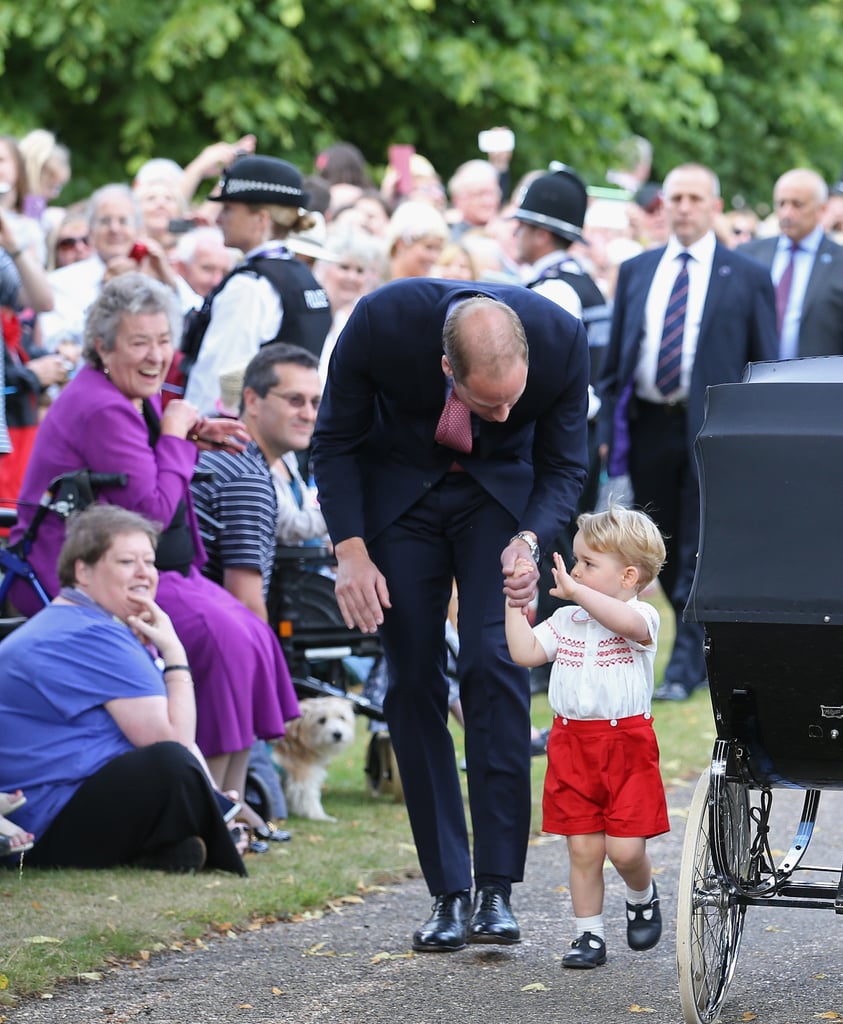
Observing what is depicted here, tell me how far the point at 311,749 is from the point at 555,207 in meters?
3.24

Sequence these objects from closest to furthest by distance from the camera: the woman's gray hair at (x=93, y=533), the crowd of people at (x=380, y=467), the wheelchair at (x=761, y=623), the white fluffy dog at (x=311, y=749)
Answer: the wheelchair at (x=761, y=623) < the crowd of people at (x=380, y=467) < the woman's gray hair at (x=93, y=533) < the white fluffy dog at (x=311, y=749)

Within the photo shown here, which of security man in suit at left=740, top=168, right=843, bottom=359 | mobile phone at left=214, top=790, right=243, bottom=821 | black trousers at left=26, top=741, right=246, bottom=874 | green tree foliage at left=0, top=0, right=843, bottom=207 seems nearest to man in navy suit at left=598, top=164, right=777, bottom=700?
security man in suit at left=740, top=168, right=843, bottom=359

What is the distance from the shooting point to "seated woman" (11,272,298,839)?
7914mm

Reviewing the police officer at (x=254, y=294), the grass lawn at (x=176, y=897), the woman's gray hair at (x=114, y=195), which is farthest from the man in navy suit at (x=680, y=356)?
the grass lawn at (x=176, y=897)

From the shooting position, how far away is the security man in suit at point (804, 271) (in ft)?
39.3

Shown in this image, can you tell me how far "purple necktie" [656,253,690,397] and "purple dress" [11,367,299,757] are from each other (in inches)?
145

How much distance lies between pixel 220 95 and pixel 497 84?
2960 millimetres

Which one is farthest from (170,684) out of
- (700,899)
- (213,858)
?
(700,899)

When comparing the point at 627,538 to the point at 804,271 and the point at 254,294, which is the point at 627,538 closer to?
the point at 254,294

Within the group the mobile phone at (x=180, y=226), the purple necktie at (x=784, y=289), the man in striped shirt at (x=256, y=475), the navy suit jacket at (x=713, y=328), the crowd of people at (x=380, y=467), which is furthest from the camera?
the purple necktie at (x=784, y=289)

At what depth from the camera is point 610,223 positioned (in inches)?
652

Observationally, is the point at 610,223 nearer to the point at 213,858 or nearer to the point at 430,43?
the point at 430,43

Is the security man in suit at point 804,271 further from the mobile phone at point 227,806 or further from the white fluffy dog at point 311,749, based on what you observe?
the mobile phone at point 227,806

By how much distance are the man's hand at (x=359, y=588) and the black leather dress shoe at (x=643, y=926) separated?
1106 millimetres
